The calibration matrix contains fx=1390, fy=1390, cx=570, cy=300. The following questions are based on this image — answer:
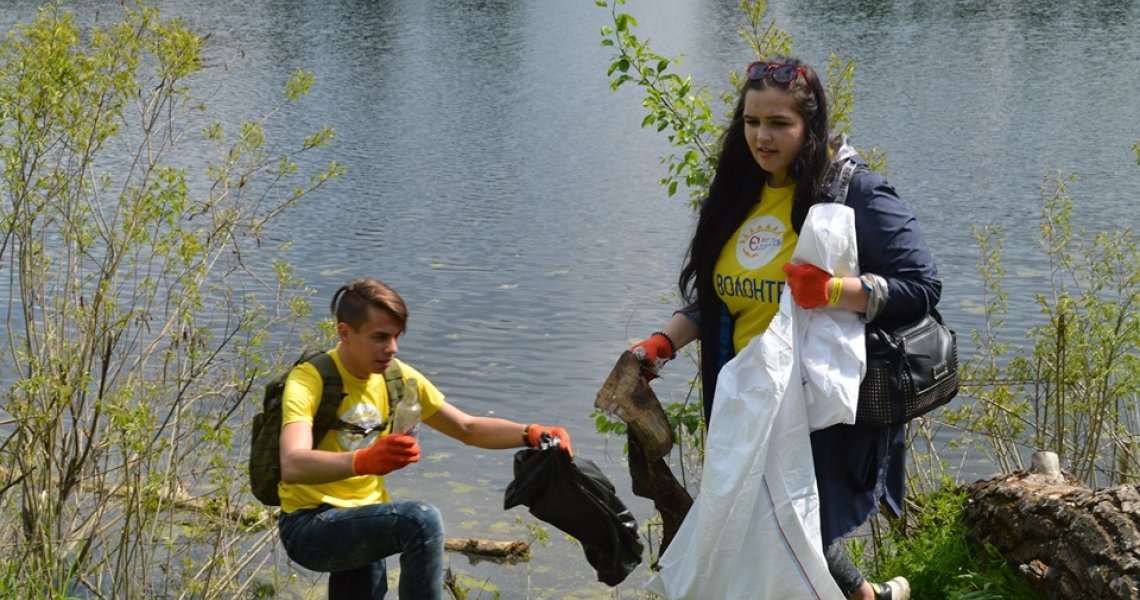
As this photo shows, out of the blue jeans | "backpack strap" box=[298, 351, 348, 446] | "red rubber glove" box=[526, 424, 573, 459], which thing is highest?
"backpack strap" box=[298, 351, 348, 446]

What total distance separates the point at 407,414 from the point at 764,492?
0.98 m

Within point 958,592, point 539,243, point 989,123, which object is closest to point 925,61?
point 989,123

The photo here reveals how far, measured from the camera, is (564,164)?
15.8m

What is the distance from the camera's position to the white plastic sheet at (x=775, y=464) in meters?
3.42

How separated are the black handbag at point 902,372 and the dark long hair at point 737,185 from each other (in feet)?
1.24

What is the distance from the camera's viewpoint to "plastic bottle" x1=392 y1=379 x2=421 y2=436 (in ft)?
12.2

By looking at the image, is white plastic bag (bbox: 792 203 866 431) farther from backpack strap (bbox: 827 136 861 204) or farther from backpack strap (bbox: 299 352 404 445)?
backpack strap (bbox: 299 352 404 445)

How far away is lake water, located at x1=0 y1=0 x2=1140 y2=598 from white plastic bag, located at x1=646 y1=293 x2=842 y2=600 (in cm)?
253

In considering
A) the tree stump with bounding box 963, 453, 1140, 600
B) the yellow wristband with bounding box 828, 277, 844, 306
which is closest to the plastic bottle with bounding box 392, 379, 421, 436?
the yellow wristband with bounding box 828, 277, 844, 306

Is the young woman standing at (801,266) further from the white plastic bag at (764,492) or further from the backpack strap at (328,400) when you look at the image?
the backpack strap at (328,400)

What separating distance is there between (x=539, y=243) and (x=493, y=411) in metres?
3.94

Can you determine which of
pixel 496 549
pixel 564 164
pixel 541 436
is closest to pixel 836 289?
pixel 541 436

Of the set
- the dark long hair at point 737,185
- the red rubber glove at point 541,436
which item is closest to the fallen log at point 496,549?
the red rubber glove at point 541,436

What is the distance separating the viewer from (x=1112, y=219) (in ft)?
40.9
